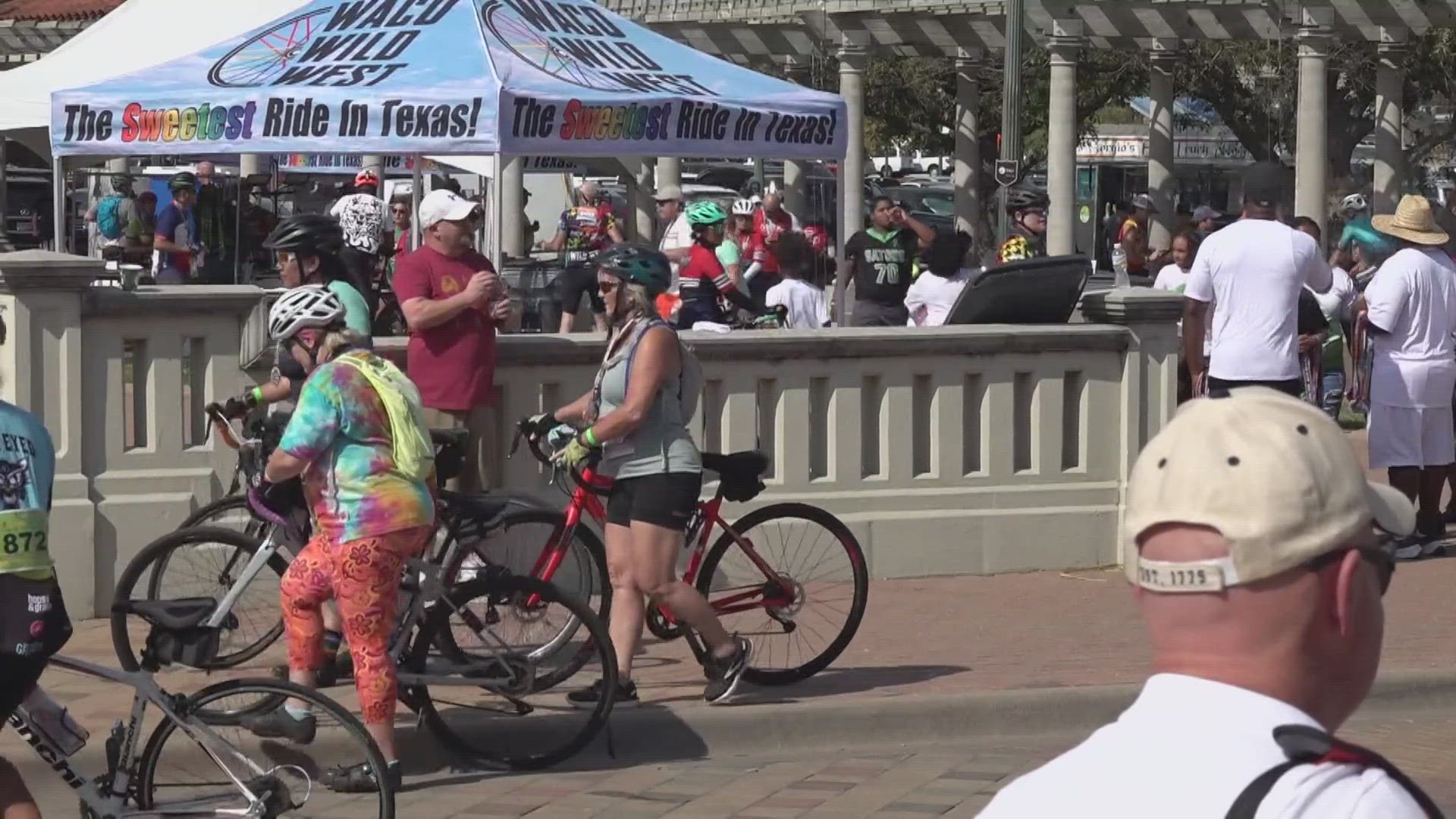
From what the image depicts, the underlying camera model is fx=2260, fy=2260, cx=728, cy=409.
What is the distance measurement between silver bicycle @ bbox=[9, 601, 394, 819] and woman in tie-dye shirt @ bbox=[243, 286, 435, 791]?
21.1 inches

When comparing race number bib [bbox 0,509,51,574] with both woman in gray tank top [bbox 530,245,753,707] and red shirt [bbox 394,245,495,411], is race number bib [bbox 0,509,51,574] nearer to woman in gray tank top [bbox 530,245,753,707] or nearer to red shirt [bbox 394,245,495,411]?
woman in gray tank top [bbox 530,245,753,707]

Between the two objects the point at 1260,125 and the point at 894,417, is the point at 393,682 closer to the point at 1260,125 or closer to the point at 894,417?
the point at 894,417

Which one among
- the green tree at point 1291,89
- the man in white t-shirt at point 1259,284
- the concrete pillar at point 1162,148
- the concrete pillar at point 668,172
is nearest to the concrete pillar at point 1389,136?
the concrete pillar at point 1162,148

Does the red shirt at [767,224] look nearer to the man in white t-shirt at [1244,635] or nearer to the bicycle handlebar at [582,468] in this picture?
the bicycle handlebar at [582,468]

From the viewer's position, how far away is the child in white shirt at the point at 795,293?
45.3 feet

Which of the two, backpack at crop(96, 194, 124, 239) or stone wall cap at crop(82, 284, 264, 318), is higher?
backpack at crop(96, 194, 124, 239)

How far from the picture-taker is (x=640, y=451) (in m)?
7.59

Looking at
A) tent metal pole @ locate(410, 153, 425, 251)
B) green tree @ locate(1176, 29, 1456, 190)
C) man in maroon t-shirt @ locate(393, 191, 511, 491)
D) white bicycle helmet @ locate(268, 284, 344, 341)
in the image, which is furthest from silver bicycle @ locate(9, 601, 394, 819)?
green tree @ locate(1176, 29, 1456, 190)

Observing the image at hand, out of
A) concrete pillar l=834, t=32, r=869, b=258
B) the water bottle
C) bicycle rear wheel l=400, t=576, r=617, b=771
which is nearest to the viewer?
the water bottle

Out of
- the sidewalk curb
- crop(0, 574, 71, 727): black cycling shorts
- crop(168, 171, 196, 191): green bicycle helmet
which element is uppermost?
crop(168, 171, 196, 191): green bicycle helmet

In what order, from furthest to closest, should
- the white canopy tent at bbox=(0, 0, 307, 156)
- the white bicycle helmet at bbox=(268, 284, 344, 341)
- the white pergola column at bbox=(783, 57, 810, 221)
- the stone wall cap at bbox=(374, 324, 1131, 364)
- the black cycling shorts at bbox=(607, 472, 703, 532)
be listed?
the white pergola column at bbox=(783, 57, 810, 221) → the white canopy tent at bbox=(0, 0, 307, 156) → the stone wall cap at bbox=(374, 324, 1131, 364) → the black cycling shorts at bbox=(607, 472, 703, 532) → the white bicycle helmet at bbox=(268, 284, 344, 341)

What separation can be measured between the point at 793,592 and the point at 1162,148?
101 ft

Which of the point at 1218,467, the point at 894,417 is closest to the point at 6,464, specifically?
the point at 1218,467

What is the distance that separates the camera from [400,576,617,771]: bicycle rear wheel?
717cm
